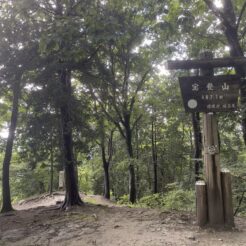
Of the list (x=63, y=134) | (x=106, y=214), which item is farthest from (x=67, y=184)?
(x=106, y=214)

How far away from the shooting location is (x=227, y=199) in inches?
200

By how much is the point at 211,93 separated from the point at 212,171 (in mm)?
1412

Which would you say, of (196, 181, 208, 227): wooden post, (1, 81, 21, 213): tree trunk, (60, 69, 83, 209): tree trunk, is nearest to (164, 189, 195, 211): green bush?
(60, 69, 83, 209): tree trunk

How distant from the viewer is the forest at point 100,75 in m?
5.37

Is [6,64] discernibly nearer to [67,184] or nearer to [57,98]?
[57,98]

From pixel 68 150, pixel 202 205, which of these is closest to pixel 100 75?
pixel 68 150

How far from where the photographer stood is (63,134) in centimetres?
914

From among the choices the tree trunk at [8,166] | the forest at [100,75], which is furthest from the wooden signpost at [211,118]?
the tree trunk at [8,166]

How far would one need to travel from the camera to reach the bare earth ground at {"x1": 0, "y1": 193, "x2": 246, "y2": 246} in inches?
183

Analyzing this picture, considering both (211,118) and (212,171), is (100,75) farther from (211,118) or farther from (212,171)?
(212,171)

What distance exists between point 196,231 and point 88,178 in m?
18.4

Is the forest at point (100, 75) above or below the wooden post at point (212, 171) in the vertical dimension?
above

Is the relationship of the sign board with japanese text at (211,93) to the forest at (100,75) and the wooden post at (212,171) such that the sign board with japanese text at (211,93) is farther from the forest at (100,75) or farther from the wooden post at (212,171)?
the forest at (100,75)

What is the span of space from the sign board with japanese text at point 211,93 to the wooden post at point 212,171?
191 mm
